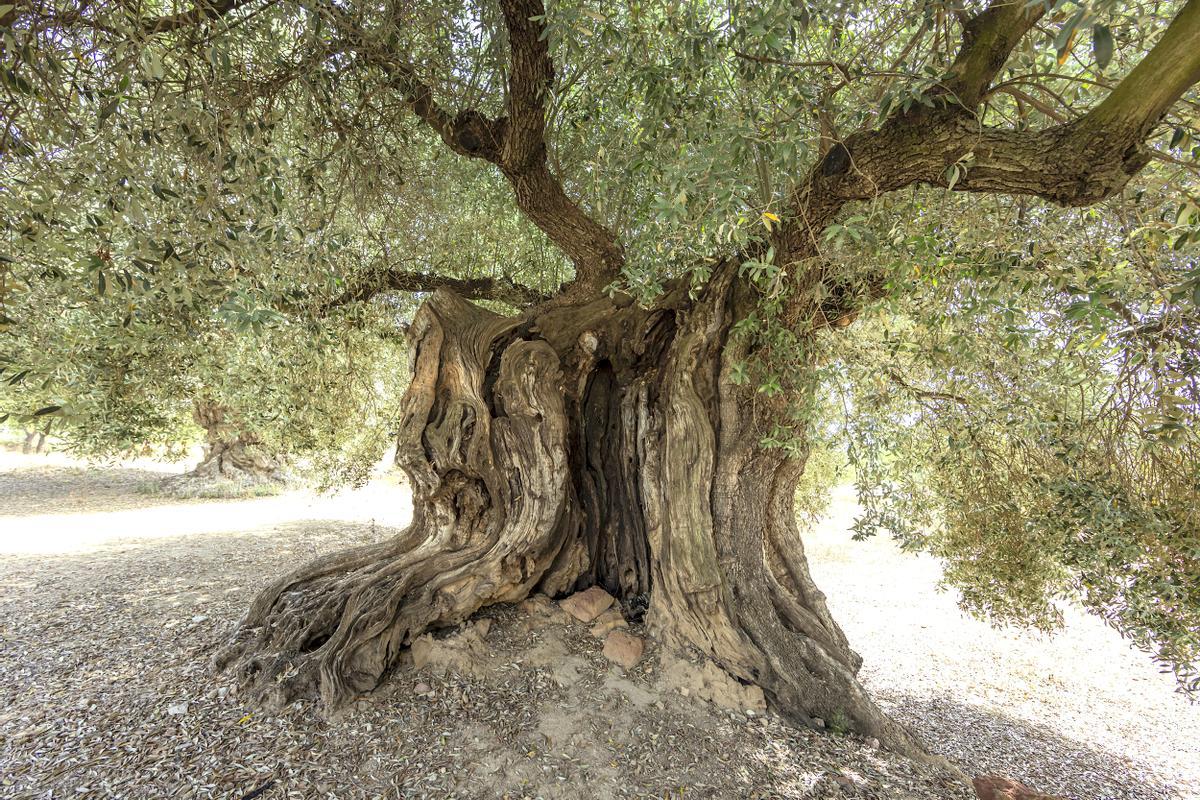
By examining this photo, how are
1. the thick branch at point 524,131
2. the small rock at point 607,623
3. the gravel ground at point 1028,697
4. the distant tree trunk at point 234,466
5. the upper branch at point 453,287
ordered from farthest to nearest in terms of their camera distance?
the distant tree trunk at point 234,466, the upper branch at point 453,287, the gravel ground at point 1028,697, the small rock at point 607,623, the thick branch at point 524,131

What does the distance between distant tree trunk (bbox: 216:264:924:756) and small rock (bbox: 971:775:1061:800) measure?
0.44 metres

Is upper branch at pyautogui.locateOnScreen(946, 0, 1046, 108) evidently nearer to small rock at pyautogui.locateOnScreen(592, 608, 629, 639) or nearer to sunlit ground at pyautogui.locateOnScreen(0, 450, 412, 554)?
small rock at pyautogui.locateOnScreen(592, 608, 629, 639)

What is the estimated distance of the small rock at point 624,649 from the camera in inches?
180

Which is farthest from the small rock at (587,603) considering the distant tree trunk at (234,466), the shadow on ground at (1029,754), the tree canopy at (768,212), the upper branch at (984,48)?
the distant tree trunk at (234,466)

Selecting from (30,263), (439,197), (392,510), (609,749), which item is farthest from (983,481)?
(392,510)

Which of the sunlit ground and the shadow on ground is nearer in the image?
the shadow on ground

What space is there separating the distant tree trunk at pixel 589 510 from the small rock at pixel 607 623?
30cm

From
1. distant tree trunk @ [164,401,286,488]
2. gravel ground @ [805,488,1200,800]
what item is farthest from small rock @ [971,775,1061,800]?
distant tree trunk @ [164,401,286,488]

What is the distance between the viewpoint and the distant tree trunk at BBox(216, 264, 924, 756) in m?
4.47

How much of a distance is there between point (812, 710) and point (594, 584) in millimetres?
2176

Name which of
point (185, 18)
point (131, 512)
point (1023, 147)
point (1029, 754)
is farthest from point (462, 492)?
point (131, 512)

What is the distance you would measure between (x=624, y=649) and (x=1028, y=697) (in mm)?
7192

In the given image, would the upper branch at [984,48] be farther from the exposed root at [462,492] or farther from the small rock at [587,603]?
the small rock at [587,603]

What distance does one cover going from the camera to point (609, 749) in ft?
12.4
